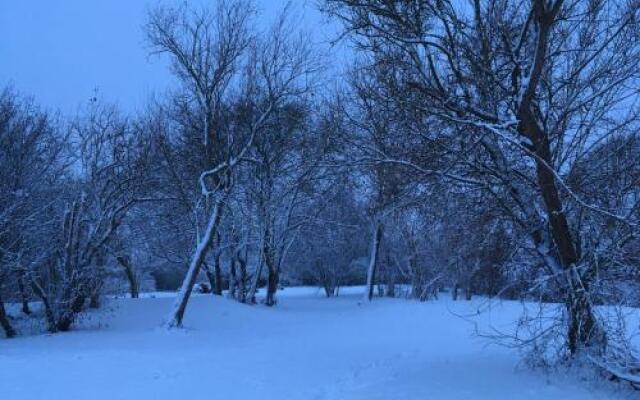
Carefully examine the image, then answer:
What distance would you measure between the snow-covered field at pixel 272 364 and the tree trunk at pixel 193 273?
515 mm

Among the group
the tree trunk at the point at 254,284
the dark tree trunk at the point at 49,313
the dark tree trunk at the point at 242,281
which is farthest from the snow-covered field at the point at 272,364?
the dark tree trunk at the point at 242,281

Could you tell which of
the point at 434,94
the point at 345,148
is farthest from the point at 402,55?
the point at 345,148

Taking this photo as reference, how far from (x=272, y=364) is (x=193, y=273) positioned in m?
6.27

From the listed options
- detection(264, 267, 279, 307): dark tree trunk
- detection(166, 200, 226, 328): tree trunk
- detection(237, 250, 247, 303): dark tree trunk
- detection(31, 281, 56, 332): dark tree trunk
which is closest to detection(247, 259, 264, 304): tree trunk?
detection(237, 250, 247, 303): dark tree trunk

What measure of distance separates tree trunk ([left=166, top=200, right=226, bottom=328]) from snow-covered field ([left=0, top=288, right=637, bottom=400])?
20.3 inches

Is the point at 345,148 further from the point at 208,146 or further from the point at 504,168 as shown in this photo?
the point at 208,146

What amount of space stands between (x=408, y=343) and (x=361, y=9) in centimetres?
806

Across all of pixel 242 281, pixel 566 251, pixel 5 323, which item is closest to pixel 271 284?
pixel 242 281

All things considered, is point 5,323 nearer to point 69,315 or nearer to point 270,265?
point 69,315

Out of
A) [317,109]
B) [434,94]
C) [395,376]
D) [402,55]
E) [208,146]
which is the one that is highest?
[317,109]

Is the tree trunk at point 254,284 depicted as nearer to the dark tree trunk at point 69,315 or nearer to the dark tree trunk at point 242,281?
the dark tree trunk at point 242,281

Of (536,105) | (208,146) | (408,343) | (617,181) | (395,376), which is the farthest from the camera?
(208,146)

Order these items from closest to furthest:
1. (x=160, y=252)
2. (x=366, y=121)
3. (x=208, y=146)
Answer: (x=366, y=121), (x=208, y=146), (x=160, y=252)

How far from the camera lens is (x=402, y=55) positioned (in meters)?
8.58
